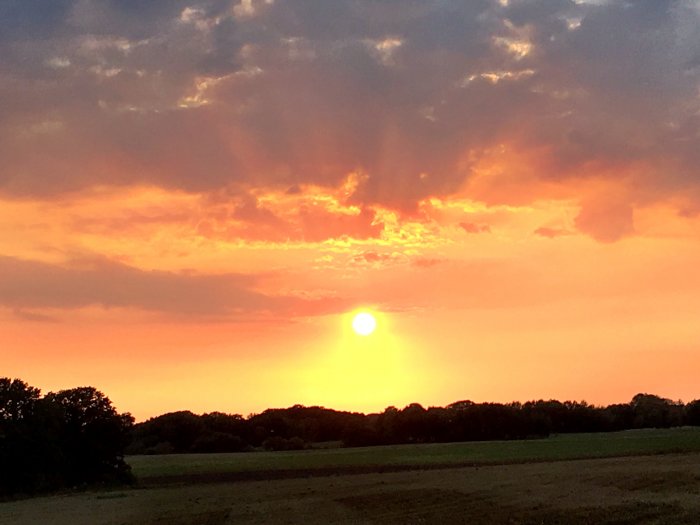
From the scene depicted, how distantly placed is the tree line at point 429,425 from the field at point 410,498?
201ft

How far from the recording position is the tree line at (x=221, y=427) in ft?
246

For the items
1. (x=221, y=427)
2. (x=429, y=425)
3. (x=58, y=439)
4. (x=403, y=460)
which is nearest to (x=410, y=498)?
(x=58, y=439)

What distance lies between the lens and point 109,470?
7869cm

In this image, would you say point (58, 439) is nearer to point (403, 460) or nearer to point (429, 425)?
point (403, 460)

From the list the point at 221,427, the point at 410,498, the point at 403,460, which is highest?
the point at 221,427

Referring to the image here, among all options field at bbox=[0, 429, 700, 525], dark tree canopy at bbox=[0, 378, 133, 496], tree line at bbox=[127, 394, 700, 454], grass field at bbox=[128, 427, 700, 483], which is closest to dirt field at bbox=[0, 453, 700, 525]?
field at bbox=[0, 429, 700, 525]

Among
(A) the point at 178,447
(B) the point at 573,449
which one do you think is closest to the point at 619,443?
(B) the point at 573,449

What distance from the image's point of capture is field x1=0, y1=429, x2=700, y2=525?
1356 inches

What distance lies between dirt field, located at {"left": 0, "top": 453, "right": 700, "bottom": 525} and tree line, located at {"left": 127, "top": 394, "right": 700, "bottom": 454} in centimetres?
8112

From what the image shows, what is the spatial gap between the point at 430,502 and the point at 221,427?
405 feet

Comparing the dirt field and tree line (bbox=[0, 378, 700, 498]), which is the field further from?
tree line (bbox=[0, 378, 700, 498])

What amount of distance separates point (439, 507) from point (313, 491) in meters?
16.0

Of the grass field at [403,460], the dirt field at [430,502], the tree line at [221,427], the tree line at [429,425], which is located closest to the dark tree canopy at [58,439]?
the tree line at [221,427]

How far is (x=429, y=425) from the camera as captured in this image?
14575 centimetres
